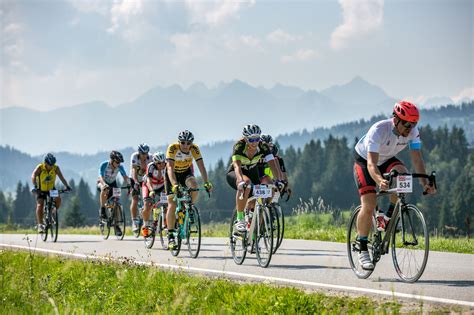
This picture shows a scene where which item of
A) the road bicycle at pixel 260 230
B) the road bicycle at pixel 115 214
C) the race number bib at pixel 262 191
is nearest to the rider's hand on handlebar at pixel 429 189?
the road bicycle at pixel 260 230

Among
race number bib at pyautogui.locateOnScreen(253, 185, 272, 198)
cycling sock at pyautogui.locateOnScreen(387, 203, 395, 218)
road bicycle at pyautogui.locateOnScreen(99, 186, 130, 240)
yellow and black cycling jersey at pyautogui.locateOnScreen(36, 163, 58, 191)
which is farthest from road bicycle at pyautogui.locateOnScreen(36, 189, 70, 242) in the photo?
cycling sock at pyautogui.locateOnScreen(387, 203, 395, 218)

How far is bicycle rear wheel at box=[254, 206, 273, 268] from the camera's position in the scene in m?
10.6

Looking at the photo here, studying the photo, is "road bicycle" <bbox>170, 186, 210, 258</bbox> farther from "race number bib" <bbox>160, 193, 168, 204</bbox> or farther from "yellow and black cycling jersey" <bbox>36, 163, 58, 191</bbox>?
"yellow and black cycling jersey" <bbox>36, 163, 58, 191</bbox>

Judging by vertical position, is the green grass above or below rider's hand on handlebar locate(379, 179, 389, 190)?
below

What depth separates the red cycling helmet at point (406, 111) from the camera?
8.11 m

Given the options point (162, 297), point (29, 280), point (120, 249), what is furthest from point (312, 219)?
point (162, 297)

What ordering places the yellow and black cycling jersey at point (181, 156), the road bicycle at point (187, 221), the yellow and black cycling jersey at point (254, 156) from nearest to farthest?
the yellow and black cycling jersey at point (254, 156)
the road bicycle at point (187, 221)
the yellow and black cycling jersey at point (181, 156)

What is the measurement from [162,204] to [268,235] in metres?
4.81

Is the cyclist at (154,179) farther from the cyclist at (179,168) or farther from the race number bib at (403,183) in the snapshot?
the race number bib at (403,183)

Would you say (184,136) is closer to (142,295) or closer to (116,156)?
(142,295)

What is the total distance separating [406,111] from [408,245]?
161cm

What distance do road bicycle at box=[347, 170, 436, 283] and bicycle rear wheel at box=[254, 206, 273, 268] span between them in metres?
1.89

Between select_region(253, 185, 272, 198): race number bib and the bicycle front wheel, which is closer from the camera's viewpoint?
the bicycle front wheel

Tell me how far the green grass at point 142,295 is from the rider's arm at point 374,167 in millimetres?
1493
